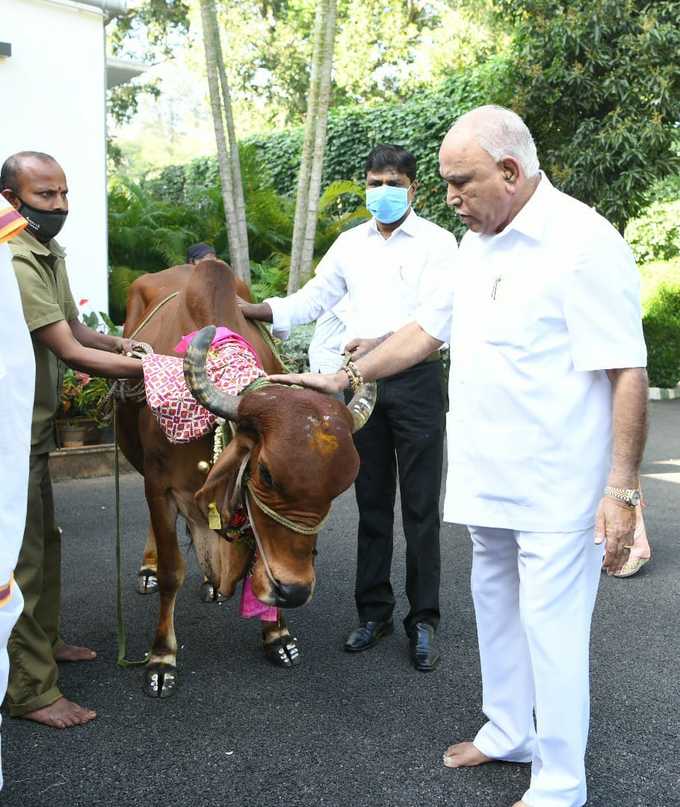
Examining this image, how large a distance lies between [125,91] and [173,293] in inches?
902

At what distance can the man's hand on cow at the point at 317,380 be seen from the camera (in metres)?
3.61

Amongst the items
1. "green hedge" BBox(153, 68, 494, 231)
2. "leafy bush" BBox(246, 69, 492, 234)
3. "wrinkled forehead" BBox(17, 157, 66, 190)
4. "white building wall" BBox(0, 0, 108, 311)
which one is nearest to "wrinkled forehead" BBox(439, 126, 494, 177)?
"wrinkled forehead" BBox(17, 157, 66, 190)

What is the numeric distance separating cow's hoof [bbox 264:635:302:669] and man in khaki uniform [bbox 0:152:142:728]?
3.17ft

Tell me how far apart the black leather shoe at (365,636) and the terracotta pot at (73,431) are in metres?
4.73

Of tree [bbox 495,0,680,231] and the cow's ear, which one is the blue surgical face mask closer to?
the cow's ear

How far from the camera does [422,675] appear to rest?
4.52 m

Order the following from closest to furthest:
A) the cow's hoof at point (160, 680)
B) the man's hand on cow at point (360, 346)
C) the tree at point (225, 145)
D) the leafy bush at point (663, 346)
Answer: the man's hand on cow at point (360, 346) < the cow's hoof at point (160, 680) < the tree at point (225, 145) < the leafy bush at point (663, 346)

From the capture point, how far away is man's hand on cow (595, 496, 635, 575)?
9.72 ft

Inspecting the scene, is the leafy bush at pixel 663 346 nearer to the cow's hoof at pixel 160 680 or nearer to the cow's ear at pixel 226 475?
the cow's hoof at pixel 160 680

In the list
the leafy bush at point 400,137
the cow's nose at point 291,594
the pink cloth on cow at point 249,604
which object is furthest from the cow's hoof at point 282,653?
the leafy bush at point 400,137

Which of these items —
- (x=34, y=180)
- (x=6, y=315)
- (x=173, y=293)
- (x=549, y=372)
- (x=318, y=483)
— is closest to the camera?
(x=6, y=315)

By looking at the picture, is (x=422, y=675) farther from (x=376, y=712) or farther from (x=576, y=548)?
(x=576, y=548)

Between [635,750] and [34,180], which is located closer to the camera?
[635,750]

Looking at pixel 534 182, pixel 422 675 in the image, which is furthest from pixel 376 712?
pixel 534 182
